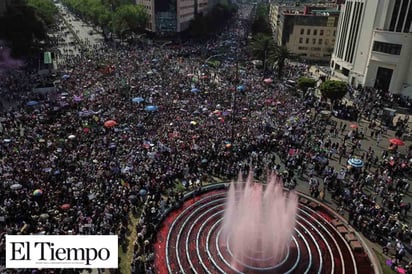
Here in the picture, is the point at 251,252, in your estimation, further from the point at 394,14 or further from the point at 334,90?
the point at 394,14

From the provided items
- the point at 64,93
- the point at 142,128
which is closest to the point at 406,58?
the point at 142,128

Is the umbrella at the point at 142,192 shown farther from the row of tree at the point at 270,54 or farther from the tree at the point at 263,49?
the tree at the point at 263,49

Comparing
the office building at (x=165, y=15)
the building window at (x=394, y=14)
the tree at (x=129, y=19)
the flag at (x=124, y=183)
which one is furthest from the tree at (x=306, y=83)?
the office building at (x=165, y=15)

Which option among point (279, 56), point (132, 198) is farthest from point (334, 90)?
point (132, 198)

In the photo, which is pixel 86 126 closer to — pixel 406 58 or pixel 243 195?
pixel 243 195

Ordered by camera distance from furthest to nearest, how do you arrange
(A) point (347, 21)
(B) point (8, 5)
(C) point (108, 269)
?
(B) point (8, 5) < (A) point (347, 21) < (C) point (108, 269)

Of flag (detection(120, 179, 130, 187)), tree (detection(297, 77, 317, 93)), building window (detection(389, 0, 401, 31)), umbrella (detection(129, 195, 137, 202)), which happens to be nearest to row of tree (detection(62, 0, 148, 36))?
tree (detection(297, 77, 317, 93))
